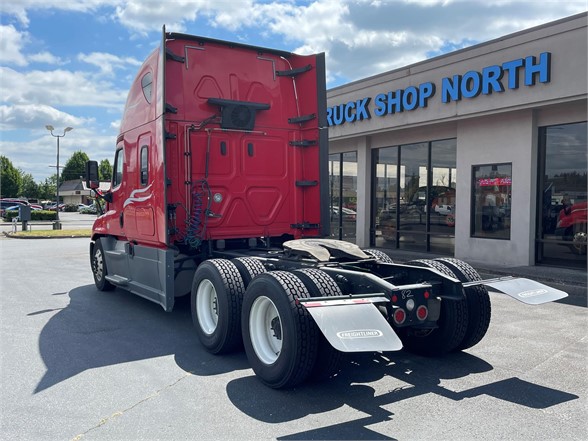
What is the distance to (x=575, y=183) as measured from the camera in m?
11.1

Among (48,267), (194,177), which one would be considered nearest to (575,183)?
(194,177)

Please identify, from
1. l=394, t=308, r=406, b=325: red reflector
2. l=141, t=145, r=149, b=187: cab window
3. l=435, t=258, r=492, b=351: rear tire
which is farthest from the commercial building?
l=141, t=145, r=149, b=187: cab window

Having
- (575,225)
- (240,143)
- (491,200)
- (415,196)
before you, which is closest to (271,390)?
(240,143)

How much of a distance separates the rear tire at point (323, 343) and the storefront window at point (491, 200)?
28.7ft

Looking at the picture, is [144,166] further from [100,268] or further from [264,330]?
[264,330]

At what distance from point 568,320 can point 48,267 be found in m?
11.4

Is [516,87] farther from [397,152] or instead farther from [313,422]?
[313,422]

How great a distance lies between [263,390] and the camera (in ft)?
14.6

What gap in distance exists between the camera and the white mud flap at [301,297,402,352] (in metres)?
3.80

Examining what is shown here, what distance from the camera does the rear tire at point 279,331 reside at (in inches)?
166

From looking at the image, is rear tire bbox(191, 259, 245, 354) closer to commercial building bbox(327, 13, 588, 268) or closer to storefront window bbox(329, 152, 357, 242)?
commercial building bbox(327, 13, 588, 268)

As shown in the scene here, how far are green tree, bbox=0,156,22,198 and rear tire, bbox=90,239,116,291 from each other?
83431 millimetres

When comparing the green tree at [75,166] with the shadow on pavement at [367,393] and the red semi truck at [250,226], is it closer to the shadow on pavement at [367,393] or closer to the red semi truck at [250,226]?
the red semi truck at [250,226]

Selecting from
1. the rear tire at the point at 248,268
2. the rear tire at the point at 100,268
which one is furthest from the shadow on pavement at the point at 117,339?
the rear tire at the point at 248,268
